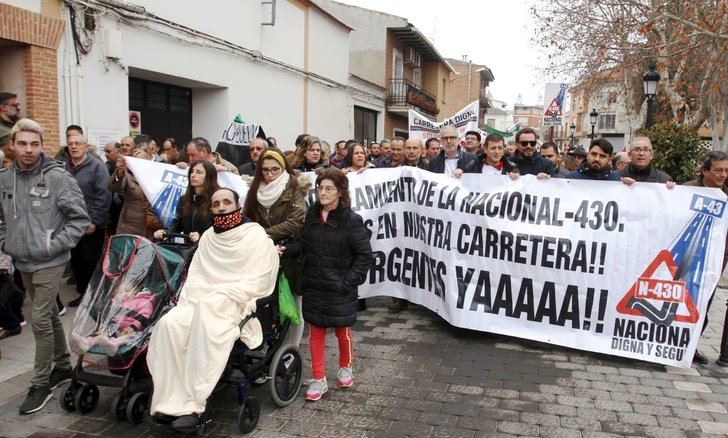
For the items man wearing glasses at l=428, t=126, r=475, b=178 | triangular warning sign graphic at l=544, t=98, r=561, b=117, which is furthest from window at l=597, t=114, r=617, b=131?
man wearing glasses at l=428, t=126, r=475, b=178

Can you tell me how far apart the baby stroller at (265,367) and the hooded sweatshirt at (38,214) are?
1.56 metres

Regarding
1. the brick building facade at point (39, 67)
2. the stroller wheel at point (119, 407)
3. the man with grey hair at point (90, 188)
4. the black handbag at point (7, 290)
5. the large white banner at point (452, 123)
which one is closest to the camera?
the stroller wheel at point (119, 407)

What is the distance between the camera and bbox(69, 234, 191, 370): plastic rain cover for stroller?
143 inches

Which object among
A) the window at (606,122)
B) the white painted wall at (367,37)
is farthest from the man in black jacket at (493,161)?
the window at (606,122)

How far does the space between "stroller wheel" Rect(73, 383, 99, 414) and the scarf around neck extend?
1.85 m

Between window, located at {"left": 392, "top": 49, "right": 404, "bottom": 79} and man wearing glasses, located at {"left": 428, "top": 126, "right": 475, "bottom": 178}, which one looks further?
window, located at {"left": 392, "top": 49, "right": 404, "bottom": 79}

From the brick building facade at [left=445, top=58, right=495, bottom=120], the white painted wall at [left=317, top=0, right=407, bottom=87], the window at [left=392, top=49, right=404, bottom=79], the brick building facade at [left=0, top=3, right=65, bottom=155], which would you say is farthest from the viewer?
the brick building facade at [left=445, top=58, right=495, bottom=120]

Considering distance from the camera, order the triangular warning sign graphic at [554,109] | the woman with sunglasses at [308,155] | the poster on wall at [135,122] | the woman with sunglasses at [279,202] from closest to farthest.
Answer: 1. the woman with sunglasses at [279,202]
2. the woman with sunglasses at [308,155]
3. the poster on wall at [135,122]
4. the triangular warning sign graphic at [554,109]

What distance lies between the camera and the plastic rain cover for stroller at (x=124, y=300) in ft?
12.0

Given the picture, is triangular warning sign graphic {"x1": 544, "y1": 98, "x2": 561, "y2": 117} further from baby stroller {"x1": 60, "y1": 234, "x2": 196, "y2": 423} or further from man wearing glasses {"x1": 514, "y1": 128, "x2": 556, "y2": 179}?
baby stroller {"x1": 60, "y1": 234, "x2": 196, "y2": 423}

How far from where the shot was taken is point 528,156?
6246mm

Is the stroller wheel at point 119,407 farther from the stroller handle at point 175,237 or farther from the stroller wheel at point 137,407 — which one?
the stroller handle at point 175,237

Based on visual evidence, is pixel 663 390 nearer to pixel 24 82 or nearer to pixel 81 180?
pixel 81 180

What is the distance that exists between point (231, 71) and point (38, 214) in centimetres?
903
